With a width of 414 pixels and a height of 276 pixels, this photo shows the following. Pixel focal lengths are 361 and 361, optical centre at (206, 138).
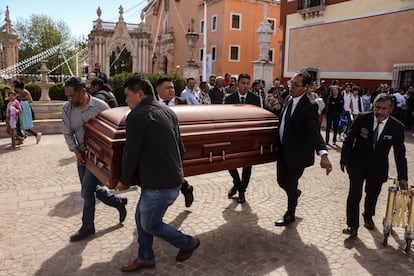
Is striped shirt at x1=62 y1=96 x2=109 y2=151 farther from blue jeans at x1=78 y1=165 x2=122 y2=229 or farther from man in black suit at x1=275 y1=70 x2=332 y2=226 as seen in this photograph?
man in black suit at x1=275 y1=70 x2=332 y2=226

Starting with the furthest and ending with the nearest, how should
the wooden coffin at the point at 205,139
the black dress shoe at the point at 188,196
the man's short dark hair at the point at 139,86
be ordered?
1. the black dress shoe at the point at 188,196
2. the wooden coffin at the point at 205,139
3. the man's short dark hair at the point at 139,86

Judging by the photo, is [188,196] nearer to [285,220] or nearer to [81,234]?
[285,220]

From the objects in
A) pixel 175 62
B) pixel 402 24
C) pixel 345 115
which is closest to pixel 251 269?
pixel 345 115

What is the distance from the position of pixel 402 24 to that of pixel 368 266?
15765 mm

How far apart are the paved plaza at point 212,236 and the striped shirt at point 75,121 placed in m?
1.02

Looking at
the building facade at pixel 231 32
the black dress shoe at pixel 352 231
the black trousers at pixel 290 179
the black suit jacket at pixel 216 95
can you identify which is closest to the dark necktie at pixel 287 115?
the black trousers at pixel 290 179

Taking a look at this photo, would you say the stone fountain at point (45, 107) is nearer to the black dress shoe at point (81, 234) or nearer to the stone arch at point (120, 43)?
the black dress shoe at point (81, 234)

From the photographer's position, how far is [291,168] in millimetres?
4008

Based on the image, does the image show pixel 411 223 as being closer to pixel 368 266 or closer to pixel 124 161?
pixel 368 266

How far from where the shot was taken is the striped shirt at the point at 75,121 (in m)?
3.67

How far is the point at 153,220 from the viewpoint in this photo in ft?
9.52

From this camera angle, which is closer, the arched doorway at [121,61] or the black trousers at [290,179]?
the black trousers at [290,179]

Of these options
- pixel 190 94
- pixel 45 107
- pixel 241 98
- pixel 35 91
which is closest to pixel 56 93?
pixel 35 91

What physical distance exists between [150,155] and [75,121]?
4.40 feet
